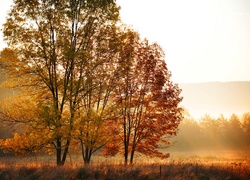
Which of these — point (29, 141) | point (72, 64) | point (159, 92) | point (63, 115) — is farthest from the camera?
point (159, 92)

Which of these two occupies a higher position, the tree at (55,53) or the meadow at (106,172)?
the tree at (55,53)

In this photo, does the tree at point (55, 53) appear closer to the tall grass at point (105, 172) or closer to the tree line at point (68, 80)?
the tree line at point (68, 80)

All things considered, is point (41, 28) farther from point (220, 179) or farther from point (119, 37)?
point (220, 179)

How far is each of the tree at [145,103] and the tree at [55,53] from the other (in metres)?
3.23

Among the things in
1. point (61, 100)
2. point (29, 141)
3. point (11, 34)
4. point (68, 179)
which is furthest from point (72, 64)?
point (68, 179)

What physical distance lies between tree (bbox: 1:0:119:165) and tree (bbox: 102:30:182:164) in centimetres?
323

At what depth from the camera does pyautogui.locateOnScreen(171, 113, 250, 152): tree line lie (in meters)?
68.1

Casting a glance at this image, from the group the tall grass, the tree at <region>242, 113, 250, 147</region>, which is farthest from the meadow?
the tree at <region>242, 113, 250, 147</region>

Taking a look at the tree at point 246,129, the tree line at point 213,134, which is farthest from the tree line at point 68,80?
the tree at point 246,129

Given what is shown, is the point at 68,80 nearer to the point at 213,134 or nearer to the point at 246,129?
the point at 213,134

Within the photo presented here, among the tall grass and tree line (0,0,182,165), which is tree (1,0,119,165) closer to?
tree line (0,0,182,165)

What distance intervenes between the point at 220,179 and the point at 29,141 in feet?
31.7

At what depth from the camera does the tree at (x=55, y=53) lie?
440 inches

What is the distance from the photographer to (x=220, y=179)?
38.7 feet
